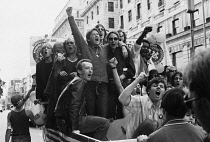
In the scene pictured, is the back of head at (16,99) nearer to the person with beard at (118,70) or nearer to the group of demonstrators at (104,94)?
the group of demonstrators at (104,94)

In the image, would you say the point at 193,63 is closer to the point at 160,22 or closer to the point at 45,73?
the point at 45,73

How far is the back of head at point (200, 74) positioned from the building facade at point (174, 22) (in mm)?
22225

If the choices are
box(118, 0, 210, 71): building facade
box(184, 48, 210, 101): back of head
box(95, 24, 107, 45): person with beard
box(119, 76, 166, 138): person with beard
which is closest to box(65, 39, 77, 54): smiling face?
box(95, 24, 107, 45): person with beard

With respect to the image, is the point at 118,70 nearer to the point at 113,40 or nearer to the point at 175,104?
the point at 113,40

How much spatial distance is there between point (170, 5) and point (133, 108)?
88.0 ft

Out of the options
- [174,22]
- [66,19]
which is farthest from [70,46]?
[66,19]

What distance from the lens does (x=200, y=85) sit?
1.36 metres

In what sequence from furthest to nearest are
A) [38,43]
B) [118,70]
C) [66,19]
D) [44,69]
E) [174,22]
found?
[66,19], [174,22], [38,43], [44,69], [118,70]

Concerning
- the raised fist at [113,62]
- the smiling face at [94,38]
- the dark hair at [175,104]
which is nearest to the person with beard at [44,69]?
the smiling face at [94,38]

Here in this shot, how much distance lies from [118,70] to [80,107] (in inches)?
48.1

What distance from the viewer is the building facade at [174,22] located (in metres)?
24.9

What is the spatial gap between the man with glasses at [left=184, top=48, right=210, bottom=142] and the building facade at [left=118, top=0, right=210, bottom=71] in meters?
22.2

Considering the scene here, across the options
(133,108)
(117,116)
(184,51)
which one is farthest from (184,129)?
(184,51)

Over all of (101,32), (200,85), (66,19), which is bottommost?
(200,85)
